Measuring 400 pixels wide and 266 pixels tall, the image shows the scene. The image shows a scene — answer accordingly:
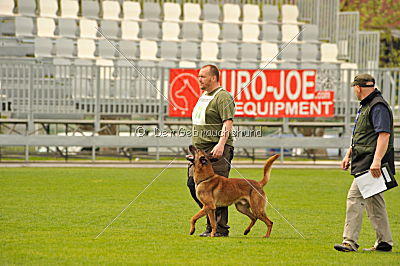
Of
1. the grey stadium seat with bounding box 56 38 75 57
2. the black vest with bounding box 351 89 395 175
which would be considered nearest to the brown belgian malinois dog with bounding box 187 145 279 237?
the black vest with bounding box 351 89 395 175

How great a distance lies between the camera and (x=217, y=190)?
7613mm

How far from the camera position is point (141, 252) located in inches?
263

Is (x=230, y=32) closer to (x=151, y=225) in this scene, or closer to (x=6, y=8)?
(x=6, y=8)

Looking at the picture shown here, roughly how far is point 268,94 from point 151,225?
1338 centimetres

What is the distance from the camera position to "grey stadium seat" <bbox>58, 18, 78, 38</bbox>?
24.9 metres

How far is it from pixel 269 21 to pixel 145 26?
436 cm

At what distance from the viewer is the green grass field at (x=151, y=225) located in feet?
21.4

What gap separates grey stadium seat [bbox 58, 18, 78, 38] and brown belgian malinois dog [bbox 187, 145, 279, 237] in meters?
18.0

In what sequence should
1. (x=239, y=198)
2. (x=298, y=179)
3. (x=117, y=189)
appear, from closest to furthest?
(x=239, y=198), (x=117, y=189), (x=298, y=179)

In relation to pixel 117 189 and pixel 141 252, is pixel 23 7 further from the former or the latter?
pixel 141 252

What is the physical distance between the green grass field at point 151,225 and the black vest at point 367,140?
810mm

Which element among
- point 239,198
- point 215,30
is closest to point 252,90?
point 215,30

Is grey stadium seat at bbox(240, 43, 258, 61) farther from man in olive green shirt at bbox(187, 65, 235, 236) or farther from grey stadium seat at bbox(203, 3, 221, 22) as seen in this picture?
man in olive green shirt at bbox(187, 65, 235, 236)

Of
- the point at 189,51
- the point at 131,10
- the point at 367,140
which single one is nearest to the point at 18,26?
the point at 131,10
